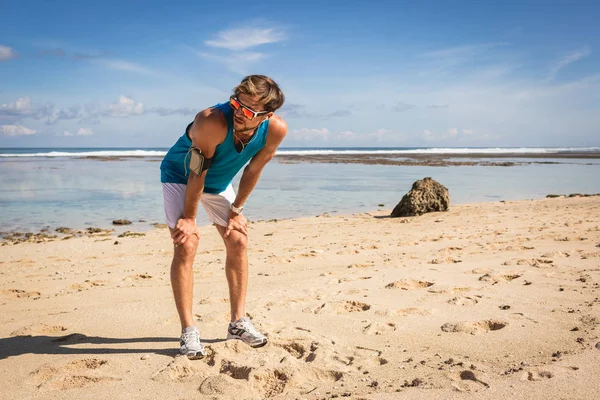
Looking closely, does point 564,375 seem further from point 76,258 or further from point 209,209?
point 76,258

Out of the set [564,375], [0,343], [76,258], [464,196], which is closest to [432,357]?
[564,375]

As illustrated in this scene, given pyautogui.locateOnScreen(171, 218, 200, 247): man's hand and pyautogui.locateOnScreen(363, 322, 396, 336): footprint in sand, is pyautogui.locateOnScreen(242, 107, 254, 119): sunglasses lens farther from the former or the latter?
pyautogui.locateOnScreen(363, 322, 396, 336): footprint in sand

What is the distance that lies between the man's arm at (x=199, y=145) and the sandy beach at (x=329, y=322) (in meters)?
0.81

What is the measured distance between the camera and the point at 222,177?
340 centimetres

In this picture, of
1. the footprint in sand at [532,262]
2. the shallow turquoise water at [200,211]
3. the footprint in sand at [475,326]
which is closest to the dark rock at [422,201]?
the shallow turquoise water at [200,211]

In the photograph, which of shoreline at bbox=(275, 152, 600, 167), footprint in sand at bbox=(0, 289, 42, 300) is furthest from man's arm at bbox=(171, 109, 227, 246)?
shoreline at bbox=(275, 152, 600, 167)

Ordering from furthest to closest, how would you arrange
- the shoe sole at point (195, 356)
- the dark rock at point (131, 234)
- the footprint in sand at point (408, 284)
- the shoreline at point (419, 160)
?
1. the shoreline at point (419, 160)
2. the dark rock at point (131, 234)
3. the footprint in sand at point (408, 284)
4. the shoe sole at point (195, 356)

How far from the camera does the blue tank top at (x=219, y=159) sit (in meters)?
3.13

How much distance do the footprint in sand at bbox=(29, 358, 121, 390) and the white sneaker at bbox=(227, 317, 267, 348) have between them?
807 millimetres

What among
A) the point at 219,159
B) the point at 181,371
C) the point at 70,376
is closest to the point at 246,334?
the point at 181,371

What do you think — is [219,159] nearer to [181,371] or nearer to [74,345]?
[181,371]

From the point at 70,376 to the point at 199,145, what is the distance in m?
1.57

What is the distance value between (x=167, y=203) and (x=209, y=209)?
1.07 feet

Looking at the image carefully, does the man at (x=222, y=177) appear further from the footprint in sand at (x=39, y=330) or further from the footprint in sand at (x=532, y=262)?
the footprint in sand at (x=532, y=262)
